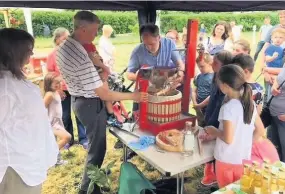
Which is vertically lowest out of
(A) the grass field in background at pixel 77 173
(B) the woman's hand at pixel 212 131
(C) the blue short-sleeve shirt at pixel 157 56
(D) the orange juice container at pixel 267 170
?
(A) the grass field in background at pixel 77 173

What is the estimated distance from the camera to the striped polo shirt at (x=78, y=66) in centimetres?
238

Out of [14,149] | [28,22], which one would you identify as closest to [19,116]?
[14,149]

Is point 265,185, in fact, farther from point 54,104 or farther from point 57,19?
point 57,19

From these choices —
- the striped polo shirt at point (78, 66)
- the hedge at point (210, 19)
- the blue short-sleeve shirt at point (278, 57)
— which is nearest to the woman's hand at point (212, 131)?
the striped polo shirt at point (78, 66)

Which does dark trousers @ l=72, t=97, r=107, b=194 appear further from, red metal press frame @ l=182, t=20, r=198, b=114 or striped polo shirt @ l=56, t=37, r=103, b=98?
red metal press frame @ l=182, t=20, r=198, b=114

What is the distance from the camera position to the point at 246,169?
179cm

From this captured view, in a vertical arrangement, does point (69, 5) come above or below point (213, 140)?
above

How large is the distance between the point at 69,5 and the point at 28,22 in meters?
4.86

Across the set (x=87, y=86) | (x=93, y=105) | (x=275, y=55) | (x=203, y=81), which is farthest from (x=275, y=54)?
(x=87, y=86)

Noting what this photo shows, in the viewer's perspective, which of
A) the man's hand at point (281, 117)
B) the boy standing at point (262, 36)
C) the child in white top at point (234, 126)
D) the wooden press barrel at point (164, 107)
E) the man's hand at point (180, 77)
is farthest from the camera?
the boy standing at point (262, 36)

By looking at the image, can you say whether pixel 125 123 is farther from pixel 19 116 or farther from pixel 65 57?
pixel 19 116

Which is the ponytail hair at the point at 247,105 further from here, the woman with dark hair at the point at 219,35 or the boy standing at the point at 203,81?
the woman with dark hair at the point at 219,35

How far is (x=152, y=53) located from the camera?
362 centimetres

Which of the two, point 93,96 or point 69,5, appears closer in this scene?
point 93,96
